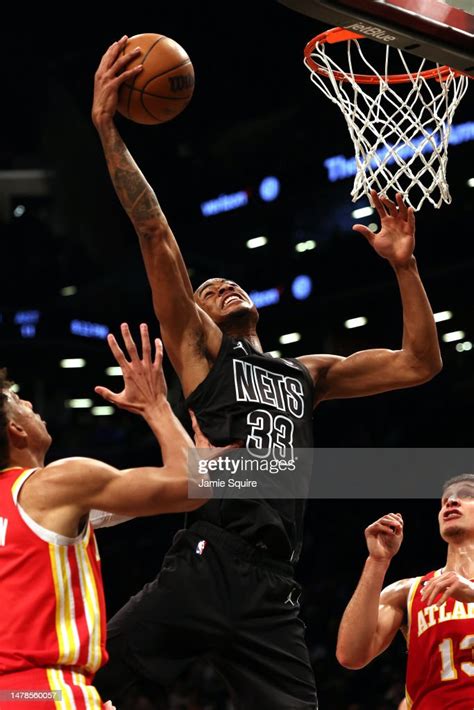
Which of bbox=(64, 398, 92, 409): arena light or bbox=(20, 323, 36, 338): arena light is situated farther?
bbox=(64, 398, 92, 409): arena light

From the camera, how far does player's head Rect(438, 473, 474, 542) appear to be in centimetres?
442

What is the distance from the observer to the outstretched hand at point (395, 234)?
4449 millimetres

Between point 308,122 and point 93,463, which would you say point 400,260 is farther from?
point 308,122

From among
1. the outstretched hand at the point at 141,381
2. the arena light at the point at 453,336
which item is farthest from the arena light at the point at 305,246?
the outstretched hand at the point at 141,381

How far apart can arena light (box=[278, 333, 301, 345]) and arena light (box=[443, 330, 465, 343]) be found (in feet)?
6.84

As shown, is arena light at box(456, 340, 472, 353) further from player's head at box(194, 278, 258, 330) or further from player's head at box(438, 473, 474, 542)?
player's head at box(194, 278, 258, 330)

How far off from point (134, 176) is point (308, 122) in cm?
1201

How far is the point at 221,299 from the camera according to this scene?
4.41m

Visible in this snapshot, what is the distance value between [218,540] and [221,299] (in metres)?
1.03

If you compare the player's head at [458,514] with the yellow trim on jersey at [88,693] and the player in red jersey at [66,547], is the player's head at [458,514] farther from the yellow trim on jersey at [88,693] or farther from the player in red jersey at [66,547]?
the yellow trim on jersey at [88,693]

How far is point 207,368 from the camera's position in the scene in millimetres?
4062

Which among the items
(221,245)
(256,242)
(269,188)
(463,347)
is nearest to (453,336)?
(463,347)
